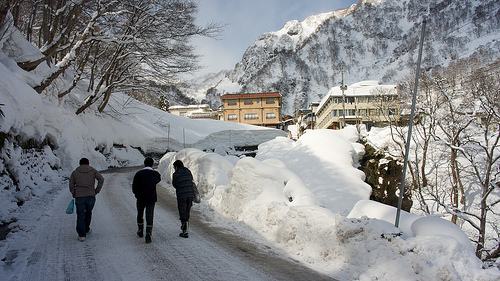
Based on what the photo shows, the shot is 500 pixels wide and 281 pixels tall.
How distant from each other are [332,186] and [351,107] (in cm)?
5175

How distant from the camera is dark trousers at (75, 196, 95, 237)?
5844 millimetres

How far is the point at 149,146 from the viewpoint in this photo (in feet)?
114

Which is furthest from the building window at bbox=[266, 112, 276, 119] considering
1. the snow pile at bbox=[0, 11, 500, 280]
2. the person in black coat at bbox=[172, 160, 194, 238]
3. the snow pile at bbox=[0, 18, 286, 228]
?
the person in black coat at bbox=[172, 160, 194, 238]

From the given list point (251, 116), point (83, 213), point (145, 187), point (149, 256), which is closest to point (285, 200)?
point (145, 187)

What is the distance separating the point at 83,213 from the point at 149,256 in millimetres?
1816

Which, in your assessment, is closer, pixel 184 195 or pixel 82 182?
pixel 82 182

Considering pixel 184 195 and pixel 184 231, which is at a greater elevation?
pixel 184 195

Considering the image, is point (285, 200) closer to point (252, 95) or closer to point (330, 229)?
point (330, 229)

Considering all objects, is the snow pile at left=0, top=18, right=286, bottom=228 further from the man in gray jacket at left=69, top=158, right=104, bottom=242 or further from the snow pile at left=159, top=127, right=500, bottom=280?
the snow pile at left=159, top=127, right=500, bottom=280

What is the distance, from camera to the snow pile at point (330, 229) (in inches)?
164

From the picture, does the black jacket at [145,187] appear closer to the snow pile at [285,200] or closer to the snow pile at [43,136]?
the snow pile at [285,200]

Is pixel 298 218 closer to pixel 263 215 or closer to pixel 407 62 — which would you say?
pixel 263 215

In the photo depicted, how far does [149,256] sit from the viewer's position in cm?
→ 512

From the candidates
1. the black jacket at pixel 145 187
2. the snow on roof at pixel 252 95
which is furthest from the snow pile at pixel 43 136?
the snow on roof at pixel 252 95
